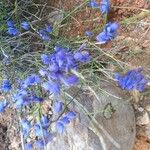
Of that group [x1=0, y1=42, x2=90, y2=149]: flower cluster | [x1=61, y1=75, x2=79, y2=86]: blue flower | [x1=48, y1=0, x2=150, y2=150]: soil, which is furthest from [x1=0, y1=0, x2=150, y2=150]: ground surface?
[x1=61, y1=75, x2=79, y2=86]: blue flower

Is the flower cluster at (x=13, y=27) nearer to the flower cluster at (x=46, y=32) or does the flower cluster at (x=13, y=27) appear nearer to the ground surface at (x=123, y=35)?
the flower cluster at (x=46, y=32)

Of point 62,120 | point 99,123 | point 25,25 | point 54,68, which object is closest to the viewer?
point 54,68

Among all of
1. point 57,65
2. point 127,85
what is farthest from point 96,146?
point 57,65

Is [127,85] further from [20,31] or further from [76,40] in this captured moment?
[20,31]

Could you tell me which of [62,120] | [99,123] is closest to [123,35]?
[99,123]

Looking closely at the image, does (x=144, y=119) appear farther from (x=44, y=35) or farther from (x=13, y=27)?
(x=13, y=27)

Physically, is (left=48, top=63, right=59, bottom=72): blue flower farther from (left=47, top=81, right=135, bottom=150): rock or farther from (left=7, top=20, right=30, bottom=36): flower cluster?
(left=7, top=20, right=30, bottom=36): flower cluster

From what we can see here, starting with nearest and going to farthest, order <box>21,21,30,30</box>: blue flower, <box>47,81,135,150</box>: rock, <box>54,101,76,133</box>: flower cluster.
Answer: <box>54,101,76,133</box>: flower cluster, <box>47,81,135,150</box>: rock, <box>21,21,30,30</box>: blue flower

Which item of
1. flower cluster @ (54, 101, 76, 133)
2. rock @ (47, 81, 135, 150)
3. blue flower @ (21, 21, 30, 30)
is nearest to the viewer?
flower cluster @ (54, 101, 76, 133)
